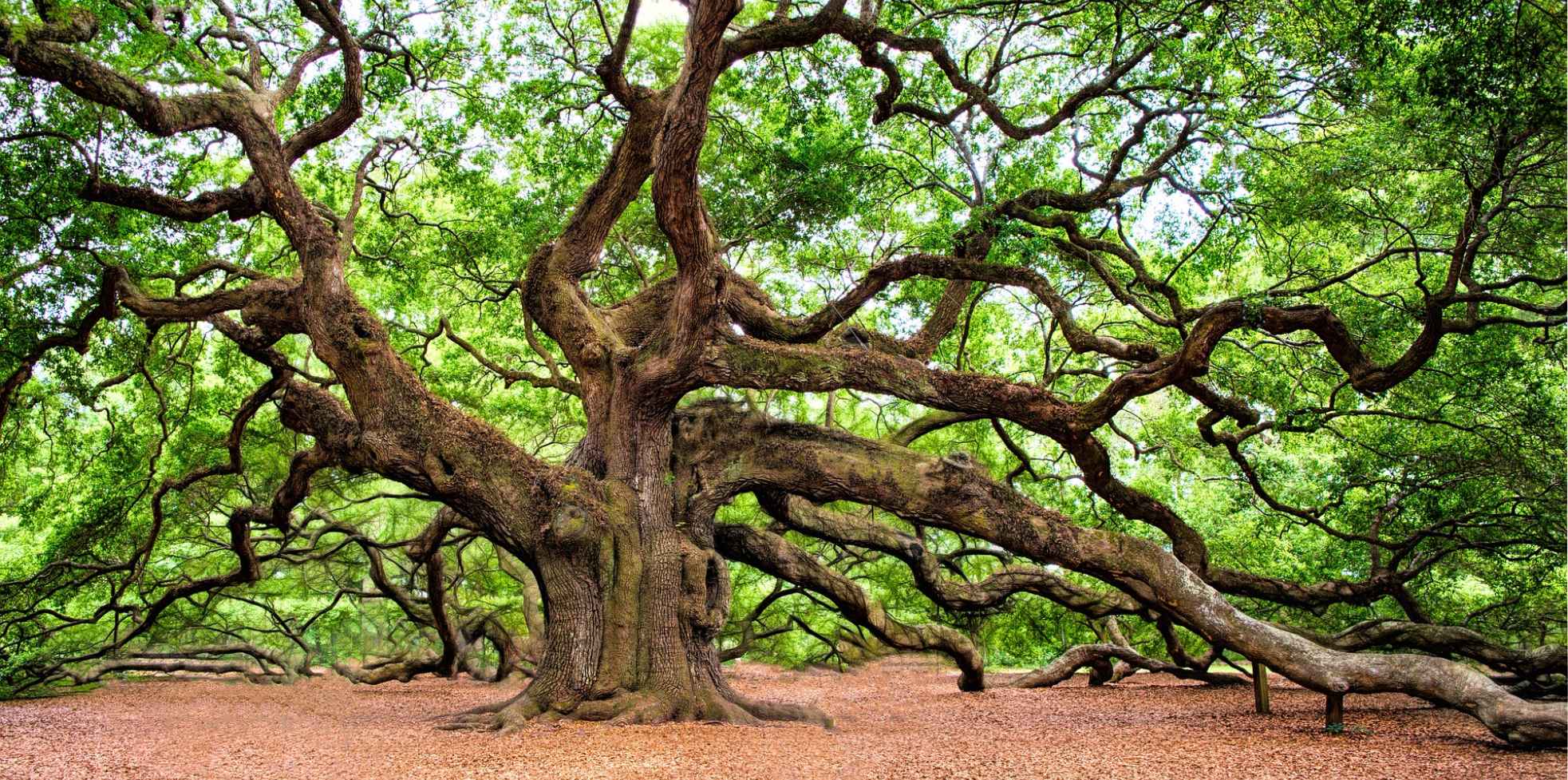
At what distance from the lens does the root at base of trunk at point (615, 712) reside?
5895 mm

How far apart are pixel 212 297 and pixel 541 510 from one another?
10.2ft

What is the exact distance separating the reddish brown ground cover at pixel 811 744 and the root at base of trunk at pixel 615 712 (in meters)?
0.21

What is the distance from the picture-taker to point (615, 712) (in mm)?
5961

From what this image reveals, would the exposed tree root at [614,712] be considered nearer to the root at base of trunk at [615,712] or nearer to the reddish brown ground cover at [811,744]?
the root at base of trunk at [615,712]

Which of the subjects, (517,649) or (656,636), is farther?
(517,649)

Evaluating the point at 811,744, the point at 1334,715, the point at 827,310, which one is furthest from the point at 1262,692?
the point at 827,310

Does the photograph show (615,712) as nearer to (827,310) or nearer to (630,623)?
(630,623)

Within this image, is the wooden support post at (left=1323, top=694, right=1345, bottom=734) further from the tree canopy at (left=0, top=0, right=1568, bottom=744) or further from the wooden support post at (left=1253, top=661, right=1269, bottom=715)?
the wooden support post at (left=1253, top=661, right=1269, bottom=715)

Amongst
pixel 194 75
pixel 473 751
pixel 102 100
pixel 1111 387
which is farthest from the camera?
pixel 194 75

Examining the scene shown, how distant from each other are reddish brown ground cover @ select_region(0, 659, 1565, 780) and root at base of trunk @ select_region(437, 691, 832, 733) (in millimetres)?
209

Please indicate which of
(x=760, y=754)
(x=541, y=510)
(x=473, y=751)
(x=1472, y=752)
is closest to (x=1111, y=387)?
(x=1472, y=752)

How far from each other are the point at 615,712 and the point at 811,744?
1.38 meters

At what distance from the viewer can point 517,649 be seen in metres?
12.4

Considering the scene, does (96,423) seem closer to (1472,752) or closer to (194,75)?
(194,75)
